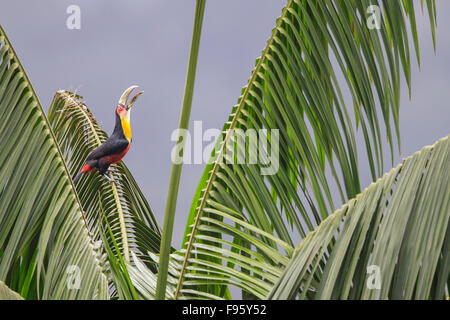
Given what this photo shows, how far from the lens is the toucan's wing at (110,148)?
65.2 inches

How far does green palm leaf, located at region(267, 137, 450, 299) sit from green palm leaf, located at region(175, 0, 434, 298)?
0.40 meters

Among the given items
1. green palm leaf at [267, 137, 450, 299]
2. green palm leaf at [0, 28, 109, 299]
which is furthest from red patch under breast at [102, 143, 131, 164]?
green palm leaf at [267, 137, 450, 299]

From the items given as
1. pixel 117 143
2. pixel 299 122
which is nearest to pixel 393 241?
pixel 299 122

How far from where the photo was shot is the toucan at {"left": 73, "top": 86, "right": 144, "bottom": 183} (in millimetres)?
1664

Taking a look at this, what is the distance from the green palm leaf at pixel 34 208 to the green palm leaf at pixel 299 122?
0.86ft

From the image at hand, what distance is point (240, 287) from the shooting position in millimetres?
1131

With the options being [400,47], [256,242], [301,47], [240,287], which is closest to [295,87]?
[301,47]

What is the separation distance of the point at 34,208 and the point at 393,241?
0.93 meters

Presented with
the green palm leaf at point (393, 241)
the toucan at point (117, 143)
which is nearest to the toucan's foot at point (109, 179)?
the toucan at point (117, 143)

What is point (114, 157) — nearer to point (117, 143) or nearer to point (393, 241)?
point (117, 143)

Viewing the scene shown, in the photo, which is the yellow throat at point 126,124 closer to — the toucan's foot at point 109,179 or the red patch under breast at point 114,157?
the red patch under breast at point 114,157

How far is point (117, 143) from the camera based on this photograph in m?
1.67

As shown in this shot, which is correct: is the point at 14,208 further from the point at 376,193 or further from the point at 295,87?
the point at 376,193

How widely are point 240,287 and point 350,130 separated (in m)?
0.47
